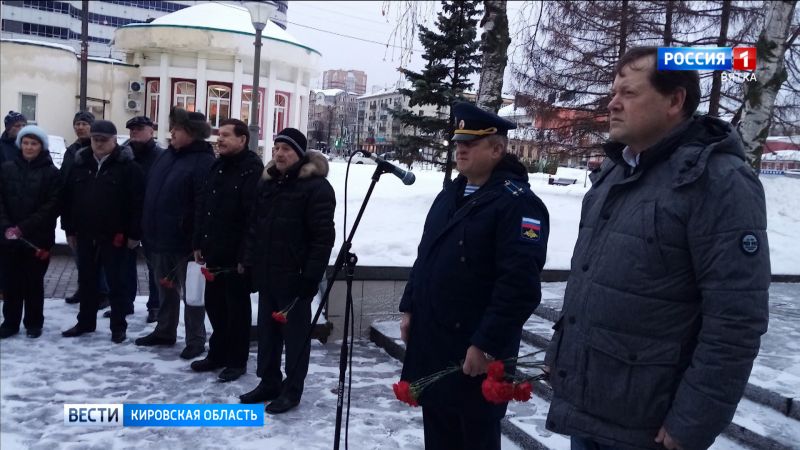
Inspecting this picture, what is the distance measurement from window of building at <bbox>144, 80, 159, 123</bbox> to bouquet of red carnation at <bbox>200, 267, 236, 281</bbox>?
2568 cm

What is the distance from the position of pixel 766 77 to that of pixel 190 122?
6359 millimetres

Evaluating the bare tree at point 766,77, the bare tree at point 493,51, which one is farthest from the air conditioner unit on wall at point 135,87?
the bare tree at point 766,77

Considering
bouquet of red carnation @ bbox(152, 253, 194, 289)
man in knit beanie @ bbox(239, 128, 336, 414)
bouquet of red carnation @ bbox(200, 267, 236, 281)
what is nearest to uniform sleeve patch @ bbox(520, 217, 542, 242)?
man in knit beanie @ bbox(239, 128, 336, 414)

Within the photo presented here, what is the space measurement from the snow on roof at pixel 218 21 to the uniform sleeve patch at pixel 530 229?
999 inches

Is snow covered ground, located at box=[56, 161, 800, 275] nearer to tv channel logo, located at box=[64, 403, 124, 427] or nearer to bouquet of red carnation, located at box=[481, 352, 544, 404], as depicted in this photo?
bouquet of red carnation, located at box=[481, 352, 544, 404]

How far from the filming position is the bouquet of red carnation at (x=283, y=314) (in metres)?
4.19

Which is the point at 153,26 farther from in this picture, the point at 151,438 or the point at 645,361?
the point at 645,361

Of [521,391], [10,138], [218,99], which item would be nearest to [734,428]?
[521,391]

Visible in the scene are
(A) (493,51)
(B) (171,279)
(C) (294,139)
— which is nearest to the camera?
(C) (294,139)

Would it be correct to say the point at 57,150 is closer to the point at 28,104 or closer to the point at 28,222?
the point at 28,104

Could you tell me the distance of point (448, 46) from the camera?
12141 mm

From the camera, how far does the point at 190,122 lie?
5.39 m

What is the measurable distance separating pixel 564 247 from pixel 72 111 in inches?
1003

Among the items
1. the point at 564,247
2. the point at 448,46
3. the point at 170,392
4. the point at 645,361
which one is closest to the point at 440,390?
the point at 645,361
